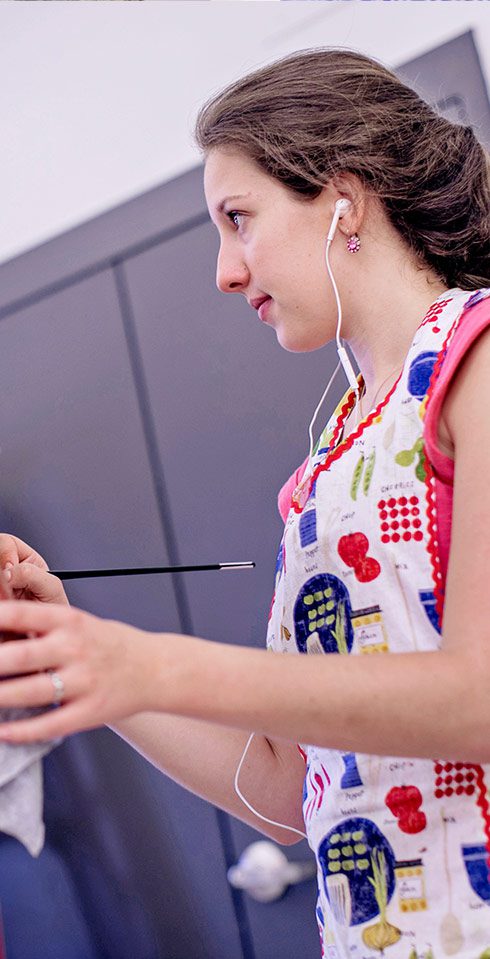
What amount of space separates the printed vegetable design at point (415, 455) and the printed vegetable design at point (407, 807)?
24 cm

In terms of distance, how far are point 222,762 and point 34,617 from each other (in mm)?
519

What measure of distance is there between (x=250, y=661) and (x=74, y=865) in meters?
1.10

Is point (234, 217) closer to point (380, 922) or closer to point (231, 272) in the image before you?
point (231, 272)

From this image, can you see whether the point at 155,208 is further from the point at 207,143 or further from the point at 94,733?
the point at 94,733

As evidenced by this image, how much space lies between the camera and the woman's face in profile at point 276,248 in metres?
0.98

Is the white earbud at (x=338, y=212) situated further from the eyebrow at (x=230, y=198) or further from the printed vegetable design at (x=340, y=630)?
the printed vegetable design at (x=340, y=630)

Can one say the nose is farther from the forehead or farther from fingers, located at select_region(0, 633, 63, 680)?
fingers, located at select_region(0, 633, 63, 680)

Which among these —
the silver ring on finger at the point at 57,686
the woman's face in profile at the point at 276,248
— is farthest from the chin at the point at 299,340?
the silver ring on finger at the point at 57,686

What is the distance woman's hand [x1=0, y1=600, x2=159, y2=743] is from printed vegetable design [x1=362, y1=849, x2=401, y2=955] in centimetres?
33

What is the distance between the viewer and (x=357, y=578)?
85cm

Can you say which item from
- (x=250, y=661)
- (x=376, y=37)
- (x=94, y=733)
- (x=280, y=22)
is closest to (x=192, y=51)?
(x=280, y=22)

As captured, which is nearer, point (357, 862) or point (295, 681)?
point (295, 681)

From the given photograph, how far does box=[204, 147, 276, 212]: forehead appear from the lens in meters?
1.00

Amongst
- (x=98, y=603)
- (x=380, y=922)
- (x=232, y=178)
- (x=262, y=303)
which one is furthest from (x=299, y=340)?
(x=98, y=603)
